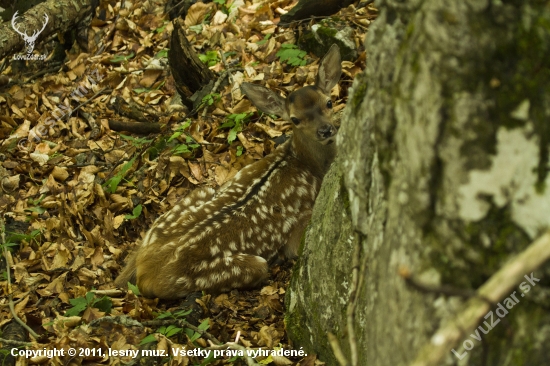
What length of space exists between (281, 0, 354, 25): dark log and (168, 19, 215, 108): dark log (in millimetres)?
1170

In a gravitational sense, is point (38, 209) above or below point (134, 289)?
below

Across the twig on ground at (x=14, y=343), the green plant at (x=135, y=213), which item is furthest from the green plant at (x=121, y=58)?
the twig on ground at (x=14, y=343)

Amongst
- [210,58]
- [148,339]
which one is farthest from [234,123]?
[148,339]

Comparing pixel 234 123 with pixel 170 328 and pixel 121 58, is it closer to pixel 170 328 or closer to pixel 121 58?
pixel 170 328

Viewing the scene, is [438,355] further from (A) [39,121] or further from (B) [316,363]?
(A) [39,121]

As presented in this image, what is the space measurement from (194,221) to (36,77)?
532cm

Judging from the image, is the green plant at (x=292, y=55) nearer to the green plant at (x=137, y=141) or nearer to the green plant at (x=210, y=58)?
the green plant at (x=210, y=58)

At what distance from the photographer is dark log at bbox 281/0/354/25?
714 cm

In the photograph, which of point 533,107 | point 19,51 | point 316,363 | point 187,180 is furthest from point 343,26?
point 533,107

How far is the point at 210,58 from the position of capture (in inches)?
298

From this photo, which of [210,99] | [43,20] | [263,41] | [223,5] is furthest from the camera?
[43,20]

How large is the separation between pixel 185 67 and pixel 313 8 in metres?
1.66

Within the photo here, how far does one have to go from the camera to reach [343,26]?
6777 millimetres

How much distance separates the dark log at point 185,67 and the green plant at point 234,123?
28.8 inches
